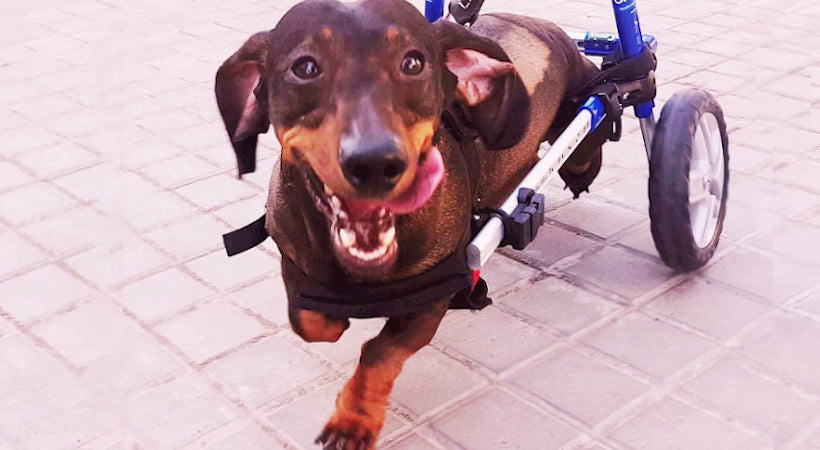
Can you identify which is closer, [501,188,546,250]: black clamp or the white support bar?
the white support bar

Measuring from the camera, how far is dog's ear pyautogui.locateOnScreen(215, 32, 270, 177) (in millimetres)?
2404

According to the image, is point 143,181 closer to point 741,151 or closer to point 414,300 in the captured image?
point 414,300

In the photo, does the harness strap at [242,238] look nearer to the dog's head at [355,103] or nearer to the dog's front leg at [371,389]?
the dog's head at [355,103]

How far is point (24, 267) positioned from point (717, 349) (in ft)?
8.93

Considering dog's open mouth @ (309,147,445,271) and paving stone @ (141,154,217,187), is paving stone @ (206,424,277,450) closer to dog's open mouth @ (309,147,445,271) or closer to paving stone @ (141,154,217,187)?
dog's open mouth @ (309,147,445,271)

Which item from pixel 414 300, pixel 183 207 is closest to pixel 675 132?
pixel 414 300

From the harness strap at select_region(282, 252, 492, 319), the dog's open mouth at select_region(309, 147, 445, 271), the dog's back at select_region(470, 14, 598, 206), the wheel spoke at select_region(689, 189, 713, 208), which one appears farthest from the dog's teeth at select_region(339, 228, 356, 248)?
the wheel spoke at select_region(689, 189, 713, 208)

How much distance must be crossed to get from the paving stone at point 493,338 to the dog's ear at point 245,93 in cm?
107

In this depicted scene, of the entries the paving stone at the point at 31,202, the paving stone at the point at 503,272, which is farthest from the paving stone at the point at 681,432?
the paving stone at the point at 31,202

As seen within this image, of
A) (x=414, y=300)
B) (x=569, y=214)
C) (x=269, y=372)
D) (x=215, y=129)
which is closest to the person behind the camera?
(x=414, y=300)

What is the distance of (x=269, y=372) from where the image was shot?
299 centimetres

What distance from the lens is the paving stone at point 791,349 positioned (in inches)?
115

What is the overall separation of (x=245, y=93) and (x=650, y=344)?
5.39 feet

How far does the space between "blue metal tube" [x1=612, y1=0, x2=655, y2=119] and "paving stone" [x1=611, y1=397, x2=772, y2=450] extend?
1267mm
